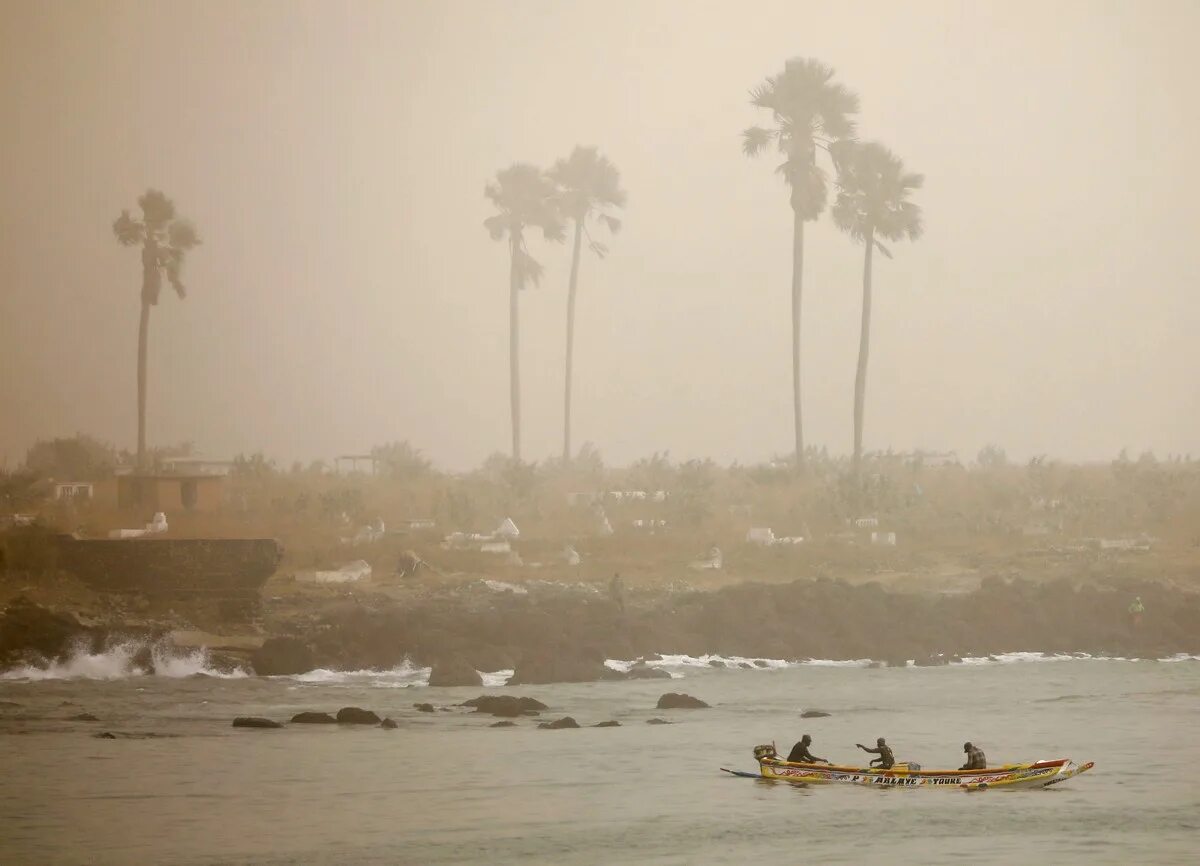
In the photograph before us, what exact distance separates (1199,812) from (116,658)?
2872cm

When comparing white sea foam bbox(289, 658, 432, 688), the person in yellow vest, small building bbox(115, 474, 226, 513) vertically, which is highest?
small building bbox(115, 474, 226, 513)

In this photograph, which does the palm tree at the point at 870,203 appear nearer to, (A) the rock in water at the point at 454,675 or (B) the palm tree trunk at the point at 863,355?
(B) the palm tree trunk at the point at 863,355

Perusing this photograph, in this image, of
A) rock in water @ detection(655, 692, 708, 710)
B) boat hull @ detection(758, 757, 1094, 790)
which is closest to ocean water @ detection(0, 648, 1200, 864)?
boat hull @ detection(758, 757, 1094, 790)

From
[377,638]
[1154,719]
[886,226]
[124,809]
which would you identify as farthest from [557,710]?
[886,226]

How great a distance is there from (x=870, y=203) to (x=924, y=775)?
3787cm

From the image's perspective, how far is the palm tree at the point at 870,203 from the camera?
221 ft

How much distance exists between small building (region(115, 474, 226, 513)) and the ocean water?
513 inches

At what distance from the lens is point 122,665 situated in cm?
4603

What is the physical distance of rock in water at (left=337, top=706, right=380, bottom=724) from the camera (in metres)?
38.8

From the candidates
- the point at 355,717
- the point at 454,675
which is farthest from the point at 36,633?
the point at 355,717

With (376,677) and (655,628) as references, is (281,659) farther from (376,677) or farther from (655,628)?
(655,628)

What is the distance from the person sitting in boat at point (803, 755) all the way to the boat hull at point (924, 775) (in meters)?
0.10

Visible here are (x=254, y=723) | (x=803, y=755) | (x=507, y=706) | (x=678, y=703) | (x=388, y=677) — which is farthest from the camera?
(x=388, y=677)

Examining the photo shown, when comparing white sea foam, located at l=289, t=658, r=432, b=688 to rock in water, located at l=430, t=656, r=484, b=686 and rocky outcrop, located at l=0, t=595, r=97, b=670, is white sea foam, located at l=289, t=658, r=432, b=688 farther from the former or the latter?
rocky outcrop, located at l=0, t=595, r=97, b=670
